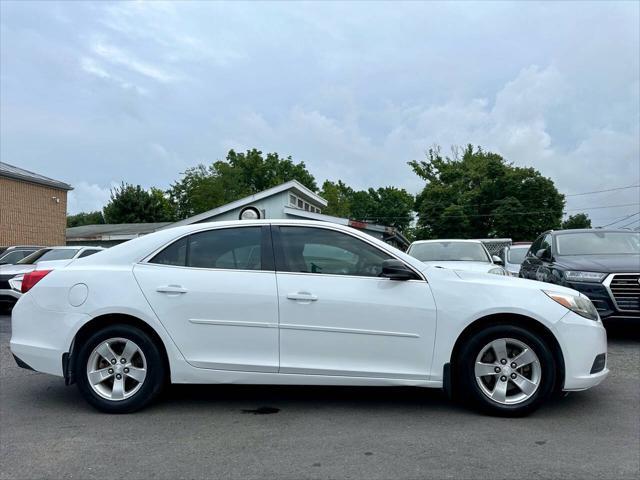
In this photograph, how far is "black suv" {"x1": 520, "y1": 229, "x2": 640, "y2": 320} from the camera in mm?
7031

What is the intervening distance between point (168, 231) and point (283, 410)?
1.85 meters

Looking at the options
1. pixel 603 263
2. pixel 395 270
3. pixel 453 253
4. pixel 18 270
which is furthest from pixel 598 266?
pixel 18 270

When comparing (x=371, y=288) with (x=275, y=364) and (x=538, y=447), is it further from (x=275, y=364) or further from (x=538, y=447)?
(x=538, y=447)

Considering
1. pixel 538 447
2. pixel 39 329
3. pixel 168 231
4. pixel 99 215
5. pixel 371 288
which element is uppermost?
pixel 99 215

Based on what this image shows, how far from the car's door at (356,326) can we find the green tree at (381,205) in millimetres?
62839

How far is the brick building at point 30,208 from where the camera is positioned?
2488 centimetres

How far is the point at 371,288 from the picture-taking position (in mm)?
4398

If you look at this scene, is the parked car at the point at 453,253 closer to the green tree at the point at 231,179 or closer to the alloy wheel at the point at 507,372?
the alloy wheel at the point at 507,372

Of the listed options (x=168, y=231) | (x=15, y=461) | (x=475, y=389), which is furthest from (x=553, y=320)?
(x=15, y=461)

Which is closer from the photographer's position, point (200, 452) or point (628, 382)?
point (200, 452)

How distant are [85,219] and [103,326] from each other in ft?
288

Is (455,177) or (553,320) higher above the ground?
(455,177)

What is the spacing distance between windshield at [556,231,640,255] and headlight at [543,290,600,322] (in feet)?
13.7

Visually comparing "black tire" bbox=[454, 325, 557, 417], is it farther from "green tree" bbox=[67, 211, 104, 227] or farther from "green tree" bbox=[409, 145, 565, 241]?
"green tree" bbox=[67, 211, 104, 227]
